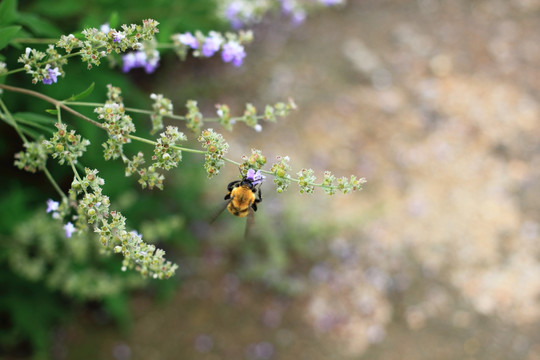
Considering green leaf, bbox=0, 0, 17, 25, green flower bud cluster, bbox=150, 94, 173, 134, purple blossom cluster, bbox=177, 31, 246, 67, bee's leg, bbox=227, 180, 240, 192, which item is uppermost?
purple blossom cluster, bbox=177, 31, 246, 67

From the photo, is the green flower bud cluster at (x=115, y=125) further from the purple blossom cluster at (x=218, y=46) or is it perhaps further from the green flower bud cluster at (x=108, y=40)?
the purple blossom cluster at (x=218, y=46)

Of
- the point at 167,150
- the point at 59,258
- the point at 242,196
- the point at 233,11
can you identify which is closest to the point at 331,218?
the point at 59,258

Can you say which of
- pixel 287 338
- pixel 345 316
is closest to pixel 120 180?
pixel 287 338

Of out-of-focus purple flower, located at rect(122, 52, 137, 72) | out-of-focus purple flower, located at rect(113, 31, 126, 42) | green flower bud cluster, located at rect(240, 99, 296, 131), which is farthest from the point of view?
out-of-focus purple flower, located at rect(122, 52, 137, 72)

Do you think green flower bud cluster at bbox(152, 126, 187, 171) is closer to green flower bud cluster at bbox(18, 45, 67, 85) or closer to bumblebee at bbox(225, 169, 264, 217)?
green flower bud cluster at bbox(18, 45, 67, 85)

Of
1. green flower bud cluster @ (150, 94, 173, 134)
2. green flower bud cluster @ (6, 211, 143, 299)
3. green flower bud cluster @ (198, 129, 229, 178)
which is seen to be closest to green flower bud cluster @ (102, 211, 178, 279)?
green flower bud cluster @ (198, 129, 229, 178)

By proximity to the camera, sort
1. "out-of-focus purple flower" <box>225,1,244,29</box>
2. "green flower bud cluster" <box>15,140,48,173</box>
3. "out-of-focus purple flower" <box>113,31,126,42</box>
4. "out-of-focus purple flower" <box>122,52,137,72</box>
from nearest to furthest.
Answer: "out-of-focus purple flower" <box>113,31,126,42</box> → "green flower bud cluster" <box>15,140,48,173</box> → "out-of-focus purple flower" <box>122,52,137,72</box> → "out-of-focus purple flower" <box>225,1,244,29</box>

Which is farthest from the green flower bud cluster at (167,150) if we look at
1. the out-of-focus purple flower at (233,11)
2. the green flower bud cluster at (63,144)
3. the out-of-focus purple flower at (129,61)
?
the out-of-focus purple flower at (233,11)
